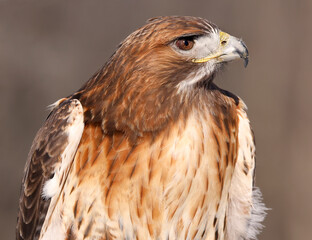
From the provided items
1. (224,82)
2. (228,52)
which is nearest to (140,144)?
(228,52)

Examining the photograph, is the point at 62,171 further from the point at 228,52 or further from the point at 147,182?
the point at 228,52

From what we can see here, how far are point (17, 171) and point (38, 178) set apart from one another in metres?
3.76

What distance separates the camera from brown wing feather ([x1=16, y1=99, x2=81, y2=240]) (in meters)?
3.84

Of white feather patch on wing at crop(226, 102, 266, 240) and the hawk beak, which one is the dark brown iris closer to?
the hawk beak

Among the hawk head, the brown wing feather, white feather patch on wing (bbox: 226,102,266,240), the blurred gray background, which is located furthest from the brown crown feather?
the blurred gray background

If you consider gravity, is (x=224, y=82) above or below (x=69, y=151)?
below

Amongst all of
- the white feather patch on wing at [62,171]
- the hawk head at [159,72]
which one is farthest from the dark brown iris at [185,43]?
the white feather patch on wing at [62,171]

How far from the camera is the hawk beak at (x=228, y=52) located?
379cm

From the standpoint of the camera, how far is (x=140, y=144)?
3828 millimetres

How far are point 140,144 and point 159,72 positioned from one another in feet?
1.32

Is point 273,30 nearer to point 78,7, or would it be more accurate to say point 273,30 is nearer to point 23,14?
point 78,7

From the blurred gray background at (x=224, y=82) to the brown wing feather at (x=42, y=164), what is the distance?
3.62 meters

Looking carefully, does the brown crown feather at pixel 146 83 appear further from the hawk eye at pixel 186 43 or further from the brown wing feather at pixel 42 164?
the brown wing feather at pixel 42 164

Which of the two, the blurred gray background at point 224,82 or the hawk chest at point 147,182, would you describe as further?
the blurred gray background at point 224,82
